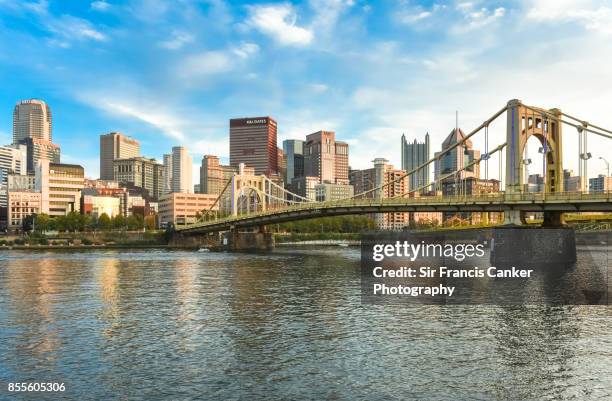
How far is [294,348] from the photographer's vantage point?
83.0 ft

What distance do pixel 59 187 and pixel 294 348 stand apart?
185089 mm

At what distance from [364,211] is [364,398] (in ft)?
219

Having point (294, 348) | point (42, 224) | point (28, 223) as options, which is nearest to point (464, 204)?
point (294, 348)

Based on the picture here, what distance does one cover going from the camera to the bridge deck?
56812 mm

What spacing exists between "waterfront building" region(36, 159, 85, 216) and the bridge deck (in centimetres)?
11188

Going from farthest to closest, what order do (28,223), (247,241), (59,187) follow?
(59,187)
(28,223)
(247,241)

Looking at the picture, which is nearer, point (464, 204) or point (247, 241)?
point (464, 204)

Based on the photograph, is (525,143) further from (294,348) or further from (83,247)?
(83,247)

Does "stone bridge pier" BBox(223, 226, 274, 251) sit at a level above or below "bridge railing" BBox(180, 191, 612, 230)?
below

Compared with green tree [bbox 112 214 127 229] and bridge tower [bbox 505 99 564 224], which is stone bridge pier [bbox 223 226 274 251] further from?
bridge tower [bbox 505 99 564 224]

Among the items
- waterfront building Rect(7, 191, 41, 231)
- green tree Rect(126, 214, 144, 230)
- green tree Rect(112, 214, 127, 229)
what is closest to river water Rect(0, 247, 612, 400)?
green tree Rect(112, 214, 127, 229)

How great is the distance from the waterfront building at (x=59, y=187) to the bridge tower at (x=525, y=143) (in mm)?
157251

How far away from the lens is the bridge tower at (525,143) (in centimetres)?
6494

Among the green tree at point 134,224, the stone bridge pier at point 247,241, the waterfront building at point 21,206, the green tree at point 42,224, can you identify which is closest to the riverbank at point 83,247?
the stone bridge pier at point 247,241
